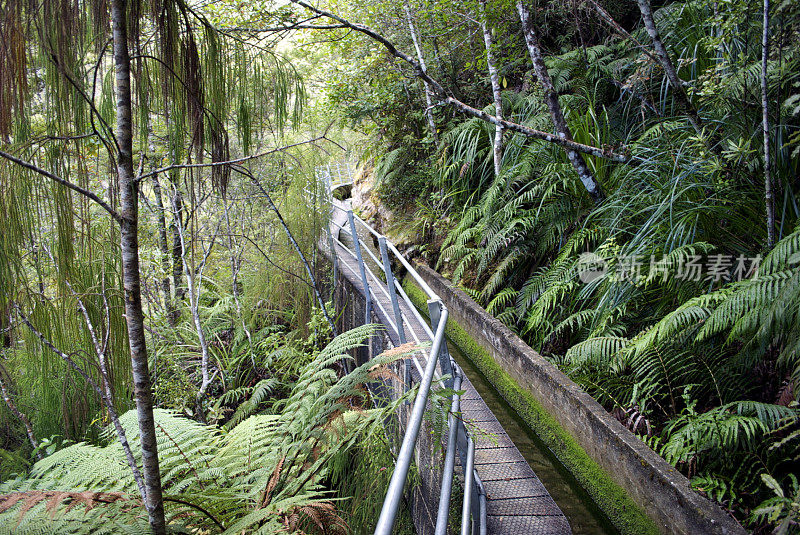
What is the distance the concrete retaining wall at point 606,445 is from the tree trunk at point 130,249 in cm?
242

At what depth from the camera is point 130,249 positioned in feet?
4.87

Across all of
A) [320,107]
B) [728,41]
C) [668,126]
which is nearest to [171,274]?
[320,107]

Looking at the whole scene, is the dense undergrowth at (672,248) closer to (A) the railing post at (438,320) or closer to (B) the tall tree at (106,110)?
(A) the railing post at (438,320)

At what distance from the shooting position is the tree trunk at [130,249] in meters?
1.42

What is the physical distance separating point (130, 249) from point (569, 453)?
122 inches

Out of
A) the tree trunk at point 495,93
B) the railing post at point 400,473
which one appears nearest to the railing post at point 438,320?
the railing post at point 400,473

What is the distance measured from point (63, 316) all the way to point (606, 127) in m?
5.34

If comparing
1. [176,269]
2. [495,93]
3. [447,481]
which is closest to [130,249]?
[447,481]

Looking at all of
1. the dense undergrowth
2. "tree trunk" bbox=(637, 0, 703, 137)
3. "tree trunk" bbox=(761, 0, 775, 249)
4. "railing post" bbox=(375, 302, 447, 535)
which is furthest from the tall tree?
"tree trunk" bbox=(637, 0, 703, 137)

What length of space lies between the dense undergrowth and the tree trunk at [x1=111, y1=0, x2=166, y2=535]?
232cm

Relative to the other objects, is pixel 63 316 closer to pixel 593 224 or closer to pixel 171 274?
pixel 593 224

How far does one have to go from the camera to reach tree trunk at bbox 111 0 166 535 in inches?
56.0

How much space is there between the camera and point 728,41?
3721 millimetres

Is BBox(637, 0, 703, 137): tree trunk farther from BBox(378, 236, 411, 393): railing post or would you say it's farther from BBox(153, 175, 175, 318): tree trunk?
BBox(153, 175, 175, 318): tree trunk
